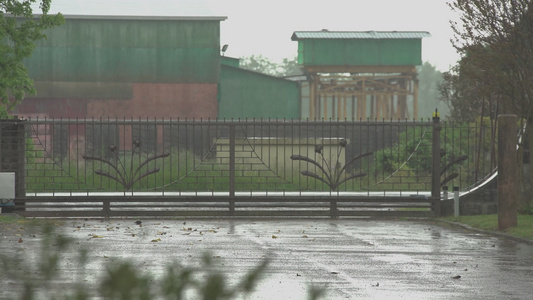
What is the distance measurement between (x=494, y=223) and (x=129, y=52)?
112ft

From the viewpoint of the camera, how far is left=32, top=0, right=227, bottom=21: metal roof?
50531mm

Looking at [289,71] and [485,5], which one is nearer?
[485,5]

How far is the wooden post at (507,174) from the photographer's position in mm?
17969

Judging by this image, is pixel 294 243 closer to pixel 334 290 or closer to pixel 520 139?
pixel 334 290

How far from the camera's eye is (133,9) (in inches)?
2047

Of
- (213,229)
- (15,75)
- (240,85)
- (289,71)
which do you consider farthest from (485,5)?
(289,71)

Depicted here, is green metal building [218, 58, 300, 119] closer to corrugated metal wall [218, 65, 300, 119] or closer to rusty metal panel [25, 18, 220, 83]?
corrugated metal wall [218, 65, 300, 119]

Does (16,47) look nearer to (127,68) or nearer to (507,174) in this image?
(507,174)

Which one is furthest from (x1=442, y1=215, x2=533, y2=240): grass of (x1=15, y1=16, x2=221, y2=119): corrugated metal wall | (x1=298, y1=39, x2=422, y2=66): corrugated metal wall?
(x1=298, y1=39, x2=422, y2=66): corrugated metal wall

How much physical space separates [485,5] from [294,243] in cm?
706

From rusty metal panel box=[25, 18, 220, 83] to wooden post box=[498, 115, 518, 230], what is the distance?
33649mm

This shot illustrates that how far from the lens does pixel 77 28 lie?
5003 centimetres

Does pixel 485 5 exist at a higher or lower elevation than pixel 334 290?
higher

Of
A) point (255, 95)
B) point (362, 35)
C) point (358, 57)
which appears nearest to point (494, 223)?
point (255, 95)
